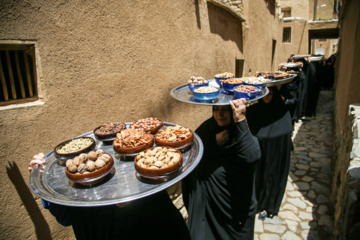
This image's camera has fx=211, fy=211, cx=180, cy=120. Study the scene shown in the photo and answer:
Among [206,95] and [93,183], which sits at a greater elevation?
[206,95]

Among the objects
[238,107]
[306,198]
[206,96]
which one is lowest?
[306,198]

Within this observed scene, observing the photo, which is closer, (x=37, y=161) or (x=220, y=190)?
(x=37, y=161)

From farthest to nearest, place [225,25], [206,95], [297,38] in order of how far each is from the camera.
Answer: [297,38] < [225,25] < [206,95]

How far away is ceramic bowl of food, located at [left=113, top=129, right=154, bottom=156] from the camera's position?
1.90 metres

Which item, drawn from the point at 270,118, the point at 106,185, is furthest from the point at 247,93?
the point at 270,118

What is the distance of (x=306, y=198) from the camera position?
457 centimetres

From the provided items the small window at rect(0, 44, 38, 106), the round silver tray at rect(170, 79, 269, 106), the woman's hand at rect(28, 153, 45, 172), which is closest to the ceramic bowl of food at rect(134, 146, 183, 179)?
the round silver tray at rect(170, 79, 269, 106)

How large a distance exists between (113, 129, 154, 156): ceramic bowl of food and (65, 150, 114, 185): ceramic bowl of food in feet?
0.65

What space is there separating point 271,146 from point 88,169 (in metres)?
3.36

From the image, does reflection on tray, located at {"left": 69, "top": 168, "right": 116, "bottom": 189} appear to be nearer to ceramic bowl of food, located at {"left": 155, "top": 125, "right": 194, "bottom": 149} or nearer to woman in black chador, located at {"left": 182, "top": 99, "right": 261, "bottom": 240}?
ceramic bowl of food, located at {"left": 155, "top": 125, "right": 194, "bottom": 149}

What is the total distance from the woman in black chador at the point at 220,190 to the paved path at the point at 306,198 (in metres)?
1.27

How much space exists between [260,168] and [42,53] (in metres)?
3.92

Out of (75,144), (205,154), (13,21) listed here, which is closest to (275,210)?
(205,154)

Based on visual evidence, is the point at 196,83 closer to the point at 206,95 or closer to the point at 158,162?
the point at 206,95
